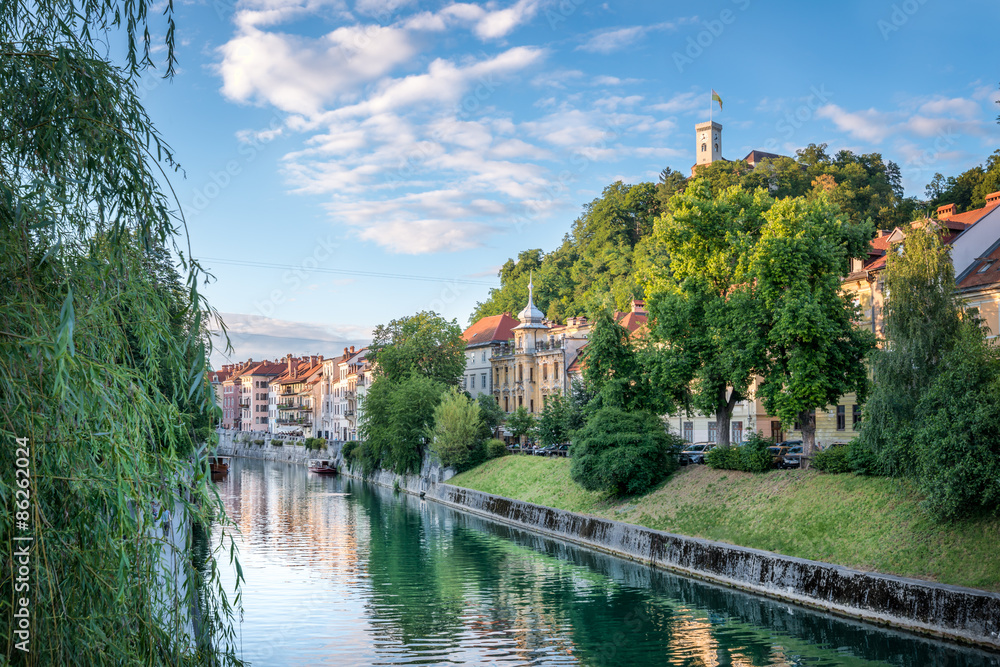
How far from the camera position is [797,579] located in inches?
985

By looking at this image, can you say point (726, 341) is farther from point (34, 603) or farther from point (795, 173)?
point (795, 173)

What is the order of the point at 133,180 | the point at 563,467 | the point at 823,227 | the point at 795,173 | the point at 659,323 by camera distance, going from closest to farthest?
the point at 133,180 < the point at 823,227 < the point at 659,323 < the point at 563,467 < the point at 795,173

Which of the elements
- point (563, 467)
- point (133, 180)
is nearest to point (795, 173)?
point (563, 467)

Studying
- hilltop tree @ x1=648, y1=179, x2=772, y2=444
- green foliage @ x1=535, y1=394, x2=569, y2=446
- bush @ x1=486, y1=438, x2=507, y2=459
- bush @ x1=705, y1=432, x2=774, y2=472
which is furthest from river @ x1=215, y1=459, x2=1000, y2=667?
bush @ x1=486, y1=438, x2=507, y2=459

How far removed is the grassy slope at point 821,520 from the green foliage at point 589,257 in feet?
188

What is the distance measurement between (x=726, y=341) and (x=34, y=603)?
1204 inches

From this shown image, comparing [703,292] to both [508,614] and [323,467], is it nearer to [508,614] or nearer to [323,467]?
[508,614]

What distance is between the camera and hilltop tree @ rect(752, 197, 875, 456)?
31.8 meters

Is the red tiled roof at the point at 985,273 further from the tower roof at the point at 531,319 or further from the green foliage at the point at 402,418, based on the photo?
the tower roof at the point at 531,319

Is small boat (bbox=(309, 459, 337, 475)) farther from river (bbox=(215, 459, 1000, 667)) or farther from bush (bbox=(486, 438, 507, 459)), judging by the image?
Answer: river (bbox=(215, 459, 1000, 667))

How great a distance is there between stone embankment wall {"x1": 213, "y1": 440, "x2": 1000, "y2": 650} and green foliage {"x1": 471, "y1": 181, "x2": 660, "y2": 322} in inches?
2175

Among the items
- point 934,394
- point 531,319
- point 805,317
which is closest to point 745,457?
point 805,317

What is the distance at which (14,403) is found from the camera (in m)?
6.98

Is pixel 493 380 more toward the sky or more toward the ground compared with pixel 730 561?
more toward the sky
